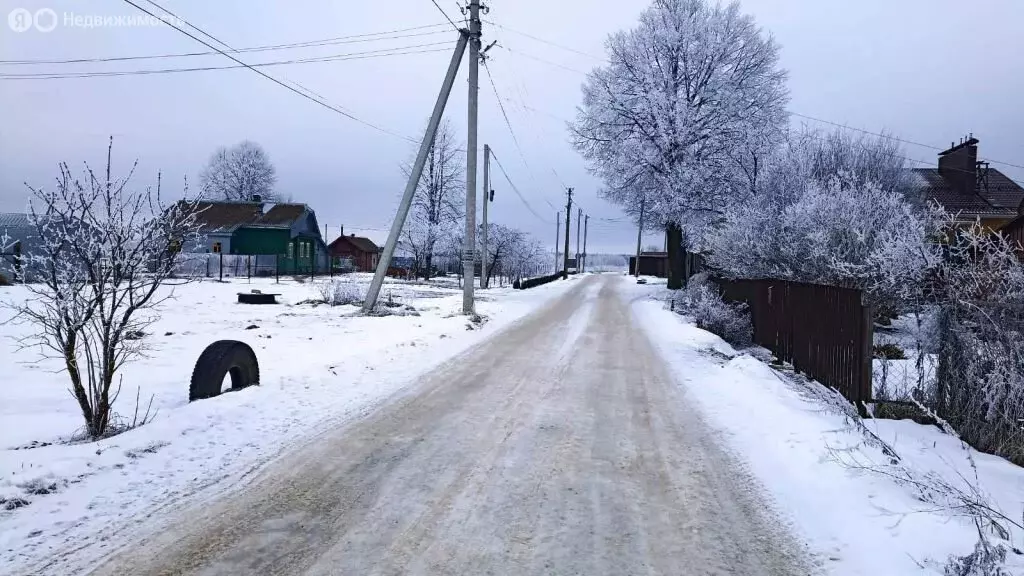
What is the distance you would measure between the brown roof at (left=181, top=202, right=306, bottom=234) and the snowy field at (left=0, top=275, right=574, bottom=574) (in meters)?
33.4

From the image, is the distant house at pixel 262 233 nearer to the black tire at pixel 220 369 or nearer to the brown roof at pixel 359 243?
the brown roof at pixel 359 243

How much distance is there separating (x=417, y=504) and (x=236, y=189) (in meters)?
69.6

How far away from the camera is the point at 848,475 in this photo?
4.29 m

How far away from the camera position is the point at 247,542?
3199 mm

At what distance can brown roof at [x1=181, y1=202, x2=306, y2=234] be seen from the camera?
142ft

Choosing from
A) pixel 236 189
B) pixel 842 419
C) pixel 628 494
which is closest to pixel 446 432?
pixel 628 494

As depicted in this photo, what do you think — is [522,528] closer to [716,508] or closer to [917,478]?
[716,508]

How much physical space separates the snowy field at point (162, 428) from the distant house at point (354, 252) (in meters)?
46.7

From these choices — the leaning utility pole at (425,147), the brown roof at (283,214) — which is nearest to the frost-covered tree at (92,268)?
the leaning utility pole at (425,147)

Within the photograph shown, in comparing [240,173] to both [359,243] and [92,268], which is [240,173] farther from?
[92,268]

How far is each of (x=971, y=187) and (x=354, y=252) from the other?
179 ft

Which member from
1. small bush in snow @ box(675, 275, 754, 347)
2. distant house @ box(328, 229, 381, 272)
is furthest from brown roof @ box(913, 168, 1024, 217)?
distant house @ box(328, 229, 381, 272)

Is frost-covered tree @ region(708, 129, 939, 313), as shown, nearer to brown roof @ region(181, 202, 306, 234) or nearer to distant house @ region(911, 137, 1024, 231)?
distant house @ region(911, 137, 1024, 231)

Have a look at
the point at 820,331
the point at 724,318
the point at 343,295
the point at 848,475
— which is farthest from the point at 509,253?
the point at 848,475
